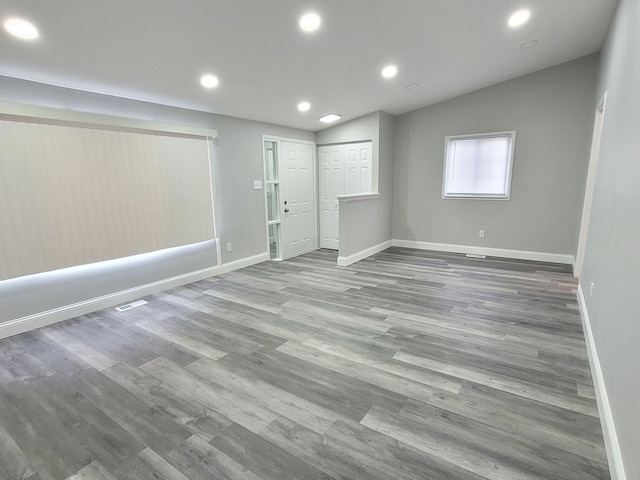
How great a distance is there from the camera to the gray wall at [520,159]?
462 centimetres

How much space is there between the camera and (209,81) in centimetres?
338

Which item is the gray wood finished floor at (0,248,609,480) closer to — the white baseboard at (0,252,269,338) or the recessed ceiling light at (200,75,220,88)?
the white baseboard at (0,252,269,338)

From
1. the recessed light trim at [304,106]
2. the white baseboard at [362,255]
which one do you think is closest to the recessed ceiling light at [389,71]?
the recessed light trim at [304,106]

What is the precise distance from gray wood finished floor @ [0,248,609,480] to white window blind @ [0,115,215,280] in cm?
77

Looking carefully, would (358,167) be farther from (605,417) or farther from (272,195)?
(605,417)

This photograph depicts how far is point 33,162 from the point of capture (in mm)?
2883

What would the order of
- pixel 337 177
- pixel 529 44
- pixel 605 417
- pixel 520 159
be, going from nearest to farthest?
pixel 605 417 < pixel 529 44 < pixel 520 159 < pixel 337 177

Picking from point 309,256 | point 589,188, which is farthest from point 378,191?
point 589,188

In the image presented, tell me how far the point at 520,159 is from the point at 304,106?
11.5 ft

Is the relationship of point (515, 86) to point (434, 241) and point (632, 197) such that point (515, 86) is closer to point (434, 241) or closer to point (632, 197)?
point (434, 241)

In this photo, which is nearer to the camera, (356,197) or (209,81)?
(209,81)

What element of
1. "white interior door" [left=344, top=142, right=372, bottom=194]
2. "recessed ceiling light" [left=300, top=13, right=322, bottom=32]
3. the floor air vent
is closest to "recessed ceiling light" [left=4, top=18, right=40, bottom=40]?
"recessed ceiling light" [left=300, top=13, right=322, bottom=32]

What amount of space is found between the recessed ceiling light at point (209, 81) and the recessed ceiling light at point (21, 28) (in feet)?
4.41

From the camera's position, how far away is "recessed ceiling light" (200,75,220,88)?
328 centimetres
